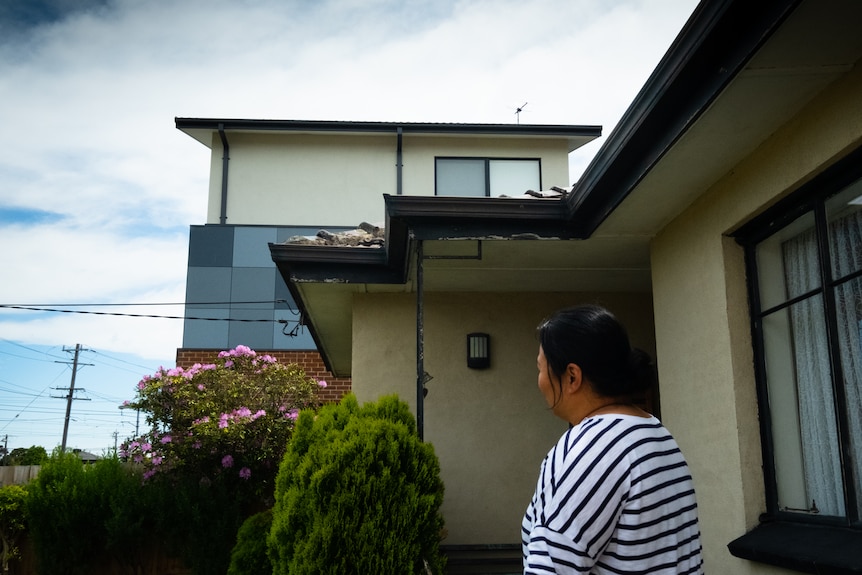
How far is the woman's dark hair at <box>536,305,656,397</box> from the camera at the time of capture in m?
1.75

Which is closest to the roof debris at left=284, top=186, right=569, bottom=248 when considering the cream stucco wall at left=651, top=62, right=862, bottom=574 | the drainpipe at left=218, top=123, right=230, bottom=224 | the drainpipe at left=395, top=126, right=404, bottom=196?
the cream stucco wall at left=651, top=62, right=862, bottom=574

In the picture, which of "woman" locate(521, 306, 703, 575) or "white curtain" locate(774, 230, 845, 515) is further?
"white curtain" locate(774, 230, 845, 515)

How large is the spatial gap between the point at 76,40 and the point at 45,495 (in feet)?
15.7

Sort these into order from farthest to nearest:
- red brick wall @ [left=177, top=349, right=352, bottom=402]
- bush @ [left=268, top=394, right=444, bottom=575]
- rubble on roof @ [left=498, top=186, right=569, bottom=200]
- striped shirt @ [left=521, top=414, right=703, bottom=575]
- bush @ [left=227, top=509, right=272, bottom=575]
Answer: red brick wall @ [left=177, top=349, right=352, bottom=402], bush @ [left=227, top=509, right=272, bottom=575], rubble on roof @ [left=498, top=186, right=569, bottom=200], bush @ [left=268, top=394, right=444, bottom=575], striped shirt @ [left=521, top=414, right=703, bottom=575]

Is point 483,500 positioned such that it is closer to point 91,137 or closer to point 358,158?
point 91,137

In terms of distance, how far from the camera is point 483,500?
6953mm

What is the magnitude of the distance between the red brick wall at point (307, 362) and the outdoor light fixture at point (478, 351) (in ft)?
27.5

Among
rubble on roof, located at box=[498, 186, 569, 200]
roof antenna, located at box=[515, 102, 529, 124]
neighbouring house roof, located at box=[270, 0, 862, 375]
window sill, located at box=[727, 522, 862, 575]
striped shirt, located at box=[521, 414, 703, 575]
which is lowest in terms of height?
window sill, located at box=[727, 522, 862, 575]

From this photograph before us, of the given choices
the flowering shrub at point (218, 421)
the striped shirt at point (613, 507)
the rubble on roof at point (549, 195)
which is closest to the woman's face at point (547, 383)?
the striped shirt at point (613, 507)

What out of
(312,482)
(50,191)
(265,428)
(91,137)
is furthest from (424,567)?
(50,191)

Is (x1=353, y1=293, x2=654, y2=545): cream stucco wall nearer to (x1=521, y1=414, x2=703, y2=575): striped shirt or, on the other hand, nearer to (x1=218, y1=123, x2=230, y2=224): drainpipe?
(x1=521, y1=414, x2=703, y2=575): striped shirt

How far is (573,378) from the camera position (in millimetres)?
1771

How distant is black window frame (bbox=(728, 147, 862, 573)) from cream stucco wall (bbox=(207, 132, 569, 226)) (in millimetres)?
13024

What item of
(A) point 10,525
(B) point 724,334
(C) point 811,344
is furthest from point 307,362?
(C) point 811,344
